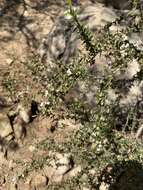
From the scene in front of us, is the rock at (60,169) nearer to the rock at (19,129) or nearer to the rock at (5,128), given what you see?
the rock at (19,129)

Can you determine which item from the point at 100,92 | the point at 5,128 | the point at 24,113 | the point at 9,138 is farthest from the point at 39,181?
the point at 100,92

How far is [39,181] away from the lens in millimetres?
6066

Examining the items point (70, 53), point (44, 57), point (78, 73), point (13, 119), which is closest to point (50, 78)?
point (78, 73)

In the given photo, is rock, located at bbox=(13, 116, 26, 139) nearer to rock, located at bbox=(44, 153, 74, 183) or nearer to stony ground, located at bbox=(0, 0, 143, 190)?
stony ground, located at bbox=(0, 0, 143, 190)

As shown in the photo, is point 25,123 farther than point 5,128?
Yes

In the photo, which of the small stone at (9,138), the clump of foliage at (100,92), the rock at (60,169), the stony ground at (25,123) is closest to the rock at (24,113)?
the stony ground at (25,123)

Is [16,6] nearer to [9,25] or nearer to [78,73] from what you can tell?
[9,25]

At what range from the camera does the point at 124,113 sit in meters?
6.68

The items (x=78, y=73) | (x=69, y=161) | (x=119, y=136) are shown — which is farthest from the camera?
(x=69, y=161)

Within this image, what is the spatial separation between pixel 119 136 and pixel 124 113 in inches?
96.7

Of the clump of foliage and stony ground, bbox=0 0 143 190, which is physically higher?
the clump of foliage

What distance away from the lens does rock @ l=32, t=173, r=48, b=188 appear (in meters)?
6.04

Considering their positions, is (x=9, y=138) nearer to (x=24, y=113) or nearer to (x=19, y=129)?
(x=19, y=129)

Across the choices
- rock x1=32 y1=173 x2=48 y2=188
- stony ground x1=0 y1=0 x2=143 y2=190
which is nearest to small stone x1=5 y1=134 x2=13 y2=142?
stony ground x1=0 y1=0 x2=143 y2=190
